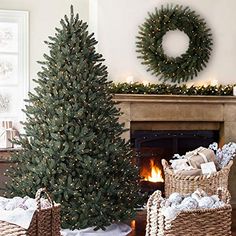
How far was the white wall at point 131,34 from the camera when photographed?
627cm

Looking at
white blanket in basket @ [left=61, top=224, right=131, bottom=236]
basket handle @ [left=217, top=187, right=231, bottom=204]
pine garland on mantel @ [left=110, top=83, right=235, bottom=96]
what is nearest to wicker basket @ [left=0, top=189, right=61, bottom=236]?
white blanket in basket @ [left=61, top=224, right=131, bottom=236]

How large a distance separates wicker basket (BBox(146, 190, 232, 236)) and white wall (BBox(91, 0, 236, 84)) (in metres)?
3.05

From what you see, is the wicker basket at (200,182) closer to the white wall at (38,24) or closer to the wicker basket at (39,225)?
the wicker basket at (39,225)

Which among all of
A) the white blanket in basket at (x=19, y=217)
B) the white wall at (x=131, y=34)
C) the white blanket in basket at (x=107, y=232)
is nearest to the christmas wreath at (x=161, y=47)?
the white wall at (x=131, y=34)

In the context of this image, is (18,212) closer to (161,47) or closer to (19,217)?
(19,217)

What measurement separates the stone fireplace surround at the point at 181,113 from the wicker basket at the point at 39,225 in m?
2.80

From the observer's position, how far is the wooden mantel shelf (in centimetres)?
615

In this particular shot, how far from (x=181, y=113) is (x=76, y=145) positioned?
7.85 ft

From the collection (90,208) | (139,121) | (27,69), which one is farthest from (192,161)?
(27,69)

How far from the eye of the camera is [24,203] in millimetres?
3527

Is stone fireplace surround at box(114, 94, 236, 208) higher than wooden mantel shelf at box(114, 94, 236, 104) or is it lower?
lower

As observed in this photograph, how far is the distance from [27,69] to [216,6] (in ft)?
8.11

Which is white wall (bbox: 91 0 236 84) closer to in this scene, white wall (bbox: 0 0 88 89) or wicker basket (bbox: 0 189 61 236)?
white wall (bbox: 0 0 88 89)

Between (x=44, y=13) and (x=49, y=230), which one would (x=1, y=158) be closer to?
(x=44, y=13)
